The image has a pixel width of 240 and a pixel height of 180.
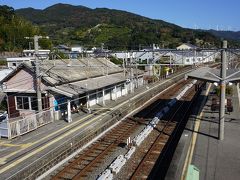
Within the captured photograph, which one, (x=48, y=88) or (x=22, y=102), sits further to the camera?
(x=22, y=102)

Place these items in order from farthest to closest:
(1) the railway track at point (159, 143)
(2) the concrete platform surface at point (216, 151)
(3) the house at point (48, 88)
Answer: (3) the house at point (48, 88), (1) the railway track at point (159, 143), (2) the concrete platform surface at point (216, 151)

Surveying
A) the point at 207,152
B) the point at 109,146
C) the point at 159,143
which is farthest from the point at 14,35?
the point at 207,152

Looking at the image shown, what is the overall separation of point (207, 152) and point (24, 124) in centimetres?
1149

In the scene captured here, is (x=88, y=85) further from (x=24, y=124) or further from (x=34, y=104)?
(x=24, y=124)

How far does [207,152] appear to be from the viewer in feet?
52.0

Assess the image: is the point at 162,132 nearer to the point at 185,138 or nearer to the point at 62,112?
the point at 185,138

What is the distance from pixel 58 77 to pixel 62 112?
2744 mm

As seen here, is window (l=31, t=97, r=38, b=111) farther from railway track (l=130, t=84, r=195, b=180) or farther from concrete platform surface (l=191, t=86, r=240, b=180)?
concrete platform surface (l=191, t=86, r=240, b=180)

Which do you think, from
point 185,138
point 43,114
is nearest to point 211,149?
point 185,138

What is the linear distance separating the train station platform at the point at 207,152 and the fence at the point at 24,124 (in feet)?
31.9

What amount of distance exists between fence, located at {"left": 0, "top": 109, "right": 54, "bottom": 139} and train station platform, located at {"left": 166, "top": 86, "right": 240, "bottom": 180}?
383 inches

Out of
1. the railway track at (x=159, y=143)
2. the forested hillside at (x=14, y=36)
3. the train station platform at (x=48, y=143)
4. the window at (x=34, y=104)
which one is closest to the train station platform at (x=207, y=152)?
the railway track at (x=159, y=143)

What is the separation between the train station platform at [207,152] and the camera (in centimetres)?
1332

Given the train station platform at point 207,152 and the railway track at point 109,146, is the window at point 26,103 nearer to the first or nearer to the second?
the railway track at point 109,146
